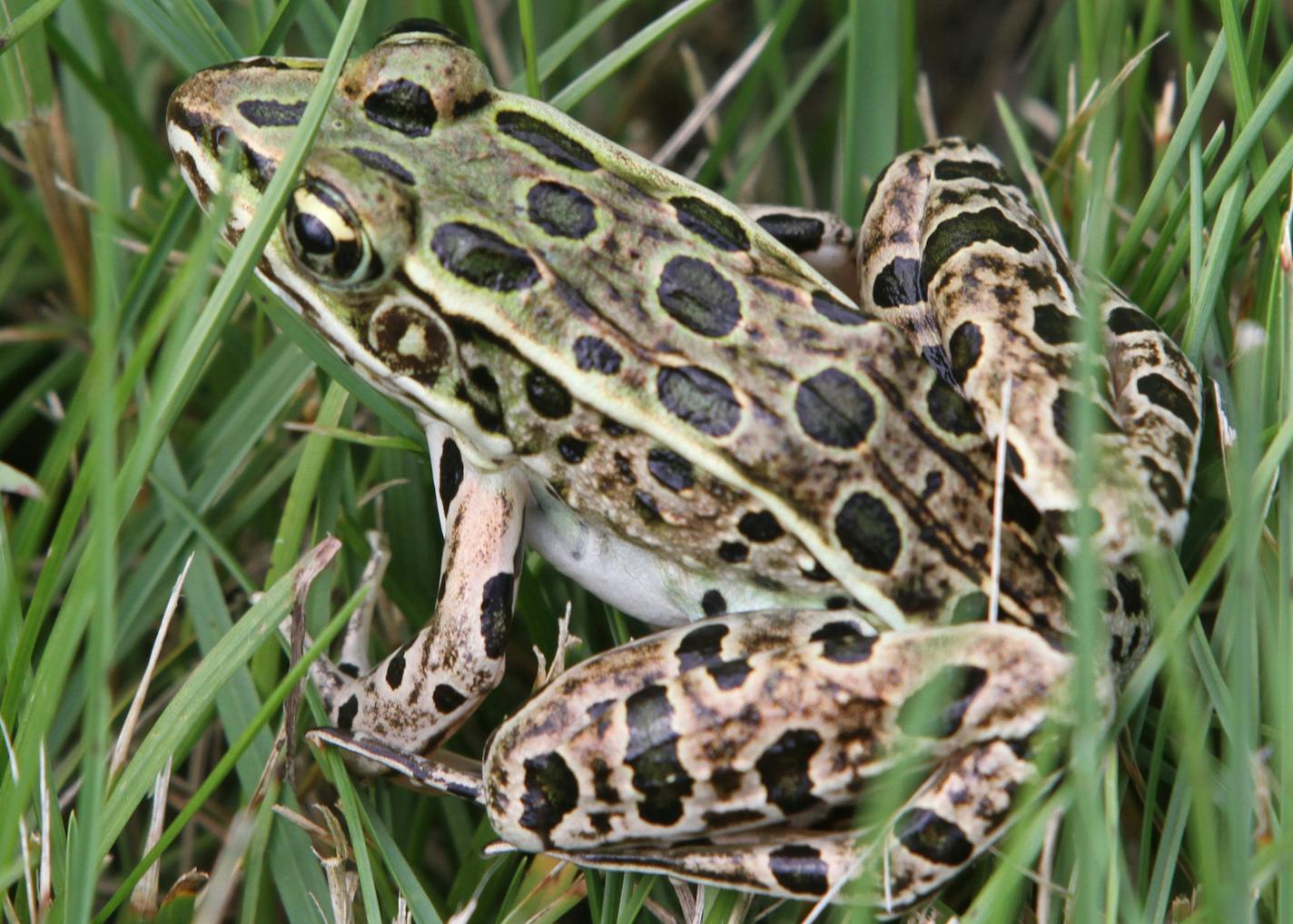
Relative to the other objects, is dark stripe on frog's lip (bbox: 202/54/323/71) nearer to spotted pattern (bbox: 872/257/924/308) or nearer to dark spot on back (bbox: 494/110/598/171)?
dark spot on back (bbox: 494/110/598/171)

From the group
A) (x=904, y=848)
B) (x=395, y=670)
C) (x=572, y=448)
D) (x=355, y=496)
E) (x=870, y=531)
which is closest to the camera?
(x=904, y=848)

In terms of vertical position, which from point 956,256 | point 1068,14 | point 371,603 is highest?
point 1068,14

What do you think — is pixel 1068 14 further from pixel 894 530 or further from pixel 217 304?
pixel 217 304

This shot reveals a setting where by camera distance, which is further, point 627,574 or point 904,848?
point 627,574

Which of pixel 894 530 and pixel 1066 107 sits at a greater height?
pixel 1066 107

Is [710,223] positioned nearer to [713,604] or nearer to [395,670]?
[713,604]

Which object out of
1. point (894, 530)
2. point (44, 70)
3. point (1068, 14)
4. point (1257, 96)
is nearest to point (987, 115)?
point (1068, 14)

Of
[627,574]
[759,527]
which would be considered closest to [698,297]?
[759,527]
